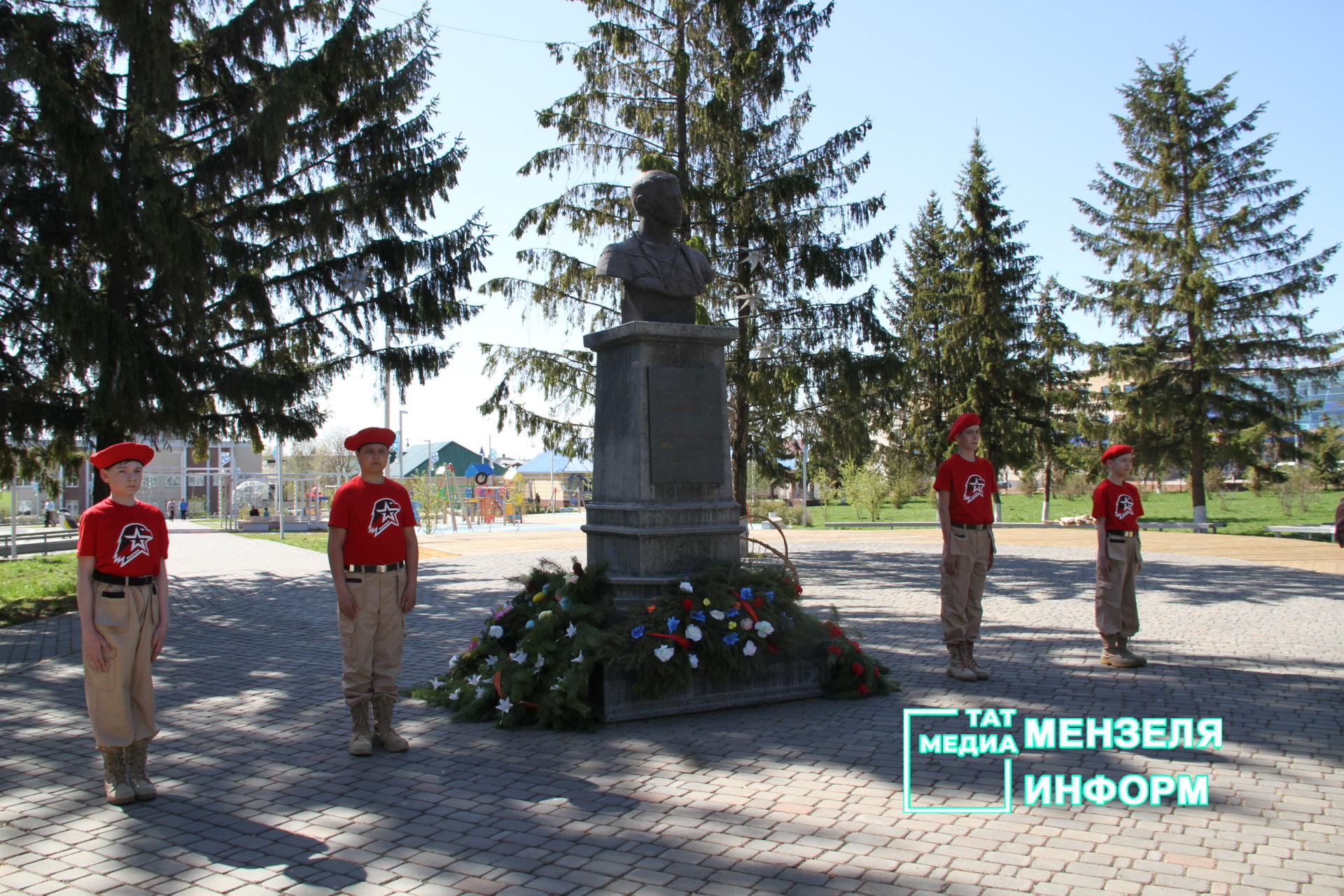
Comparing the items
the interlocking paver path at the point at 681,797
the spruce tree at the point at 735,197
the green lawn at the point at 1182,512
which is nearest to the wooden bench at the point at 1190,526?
the green lawn at the point at 1182,512

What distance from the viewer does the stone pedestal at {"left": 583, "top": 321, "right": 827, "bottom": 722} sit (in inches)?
238

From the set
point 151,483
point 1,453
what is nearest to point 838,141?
point 1,453

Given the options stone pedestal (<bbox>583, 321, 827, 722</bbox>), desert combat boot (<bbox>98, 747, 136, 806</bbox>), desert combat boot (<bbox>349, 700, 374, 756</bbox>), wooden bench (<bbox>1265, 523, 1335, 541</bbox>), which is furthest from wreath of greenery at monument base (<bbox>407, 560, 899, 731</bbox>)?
wooden bench (<bbox>1265, 523, 1335, 541</bbox>)

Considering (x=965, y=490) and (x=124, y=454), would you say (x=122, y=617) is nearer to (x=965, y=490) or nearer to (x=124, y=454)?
(x=124, y=454)

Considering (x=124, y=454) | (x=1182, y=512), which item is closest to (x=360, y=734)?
(x=124, y=454)

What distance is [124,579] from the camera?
4277 millimetres

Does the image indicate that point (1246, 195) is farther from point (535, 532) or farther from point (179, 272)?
point (179, 272)

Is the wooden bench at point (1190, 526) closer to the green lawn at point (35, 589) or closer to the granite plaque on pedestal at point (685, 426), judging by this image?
the granite plaque on pedestal at point (685, 426)

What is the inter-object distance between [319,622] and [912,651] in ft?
20.8

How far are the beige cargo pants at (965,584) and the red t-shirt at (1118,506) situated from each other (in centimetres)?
105

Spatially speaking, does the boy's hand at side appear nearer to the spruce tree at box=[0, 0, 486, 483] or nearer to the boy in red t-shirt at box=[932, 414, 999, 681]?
the boy in red t-shirt at box=[932, 414, 999, 681]

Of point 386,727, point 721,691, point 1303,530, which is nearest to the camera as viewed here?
point 386,727

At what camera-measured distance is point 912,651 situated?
7.77 meters

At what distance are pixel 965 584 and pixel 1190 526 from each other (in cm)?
2254
